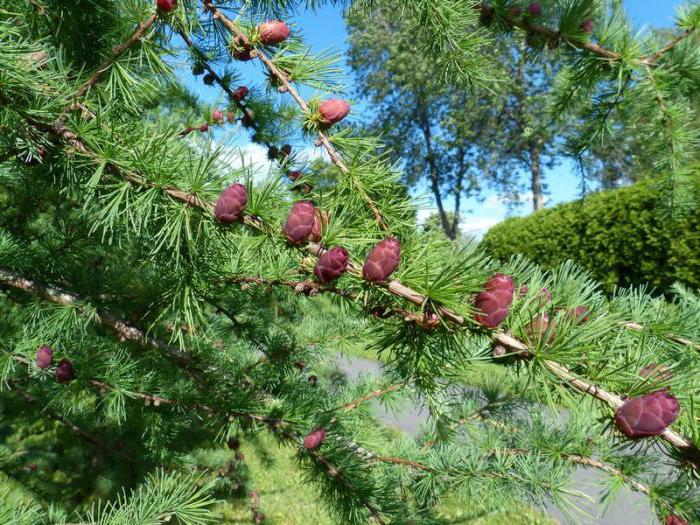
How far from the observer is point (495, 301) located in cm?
43

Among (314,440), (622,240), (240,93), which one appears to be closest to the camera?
(314,440)

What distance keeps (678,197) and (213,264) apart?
131 cm

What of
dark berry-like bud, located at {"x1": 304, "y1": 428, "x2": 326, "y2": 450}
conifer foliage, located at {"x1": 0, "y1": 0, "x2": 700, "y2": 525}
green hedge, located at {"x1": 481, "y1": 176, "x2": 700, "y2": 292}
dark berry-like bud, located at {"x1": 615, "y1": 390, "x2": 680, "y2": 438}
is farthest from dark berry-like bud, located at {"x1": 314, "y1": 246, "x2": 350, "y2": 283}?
green hedge, located at {"x1": 481, "y1": 176, "x2": 700, "y2": 292}

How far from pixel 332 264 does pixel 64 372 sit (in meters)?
0.86

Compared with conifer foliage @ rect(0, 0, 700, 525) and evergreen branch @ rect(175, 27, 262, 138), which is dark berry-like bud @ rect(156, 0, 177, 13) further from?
evergreen branch @ rect(175, 27, 262, 138)

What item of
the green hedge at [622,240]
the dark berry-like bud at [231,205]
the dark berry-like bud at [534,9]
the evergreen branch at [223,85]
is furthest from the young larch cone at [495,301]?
the green hedge at [622,240]

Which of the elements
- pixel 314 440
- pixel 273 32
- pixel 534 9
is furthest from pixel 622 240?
pixel 273 32

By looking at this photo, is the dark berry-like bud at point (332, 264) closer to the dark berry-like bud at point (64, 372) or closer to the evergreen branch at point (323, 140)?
the evergreen branch at point (323, 140)

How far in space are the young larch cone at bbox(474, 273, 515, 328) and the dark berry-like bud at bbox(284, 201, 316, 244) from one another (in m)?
0.20

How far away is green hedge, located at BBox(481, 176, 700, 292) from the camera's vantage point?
5.49 meters

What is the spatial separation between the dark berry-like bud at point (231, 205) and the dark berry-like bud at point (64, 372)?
0.76 metres

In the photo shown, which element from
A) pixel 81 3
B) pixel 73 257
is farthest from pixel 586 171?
pixel 73 257

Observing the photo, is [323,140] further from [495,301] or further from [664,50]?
[664,50]

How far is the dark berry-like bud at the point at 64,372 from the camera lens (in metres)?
0.96
